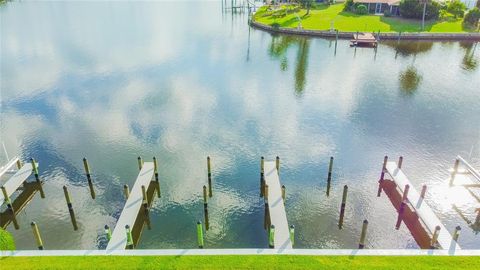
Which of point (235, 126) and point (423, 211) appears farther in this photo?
point (235, 126)

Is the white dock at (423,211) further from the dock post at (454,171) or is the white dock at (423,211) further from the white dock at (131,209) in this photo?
the white dock at (131,209)

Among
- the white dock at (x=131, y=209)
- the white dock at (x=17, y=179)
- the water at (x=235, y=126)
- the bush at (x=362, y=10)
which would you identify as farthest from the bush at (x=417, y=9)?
the white dock at (x=17, y=179)

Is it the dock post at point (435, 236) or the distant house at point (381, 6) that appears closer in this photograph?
the dock post at point (435, 236)

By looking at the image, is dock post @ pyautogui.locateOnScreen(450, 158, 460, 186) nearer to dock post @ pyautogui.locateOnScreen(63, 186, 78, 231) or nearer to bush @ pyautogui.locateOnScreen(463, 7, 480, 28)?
dock post @ pyautogui.locateOnScreen(63, 186, 78, 231)

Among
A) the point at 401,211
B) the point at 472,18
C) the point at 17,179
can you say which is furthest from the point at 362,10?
the point at 17,179

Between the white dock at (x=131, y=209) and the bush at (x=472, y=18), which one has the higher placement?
the bush at (x=472, y=18)

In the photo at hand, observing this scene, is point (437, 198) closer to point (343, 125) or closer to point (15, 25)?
point (343, 125)

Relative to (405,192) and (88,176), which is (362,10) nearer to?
(405,192)

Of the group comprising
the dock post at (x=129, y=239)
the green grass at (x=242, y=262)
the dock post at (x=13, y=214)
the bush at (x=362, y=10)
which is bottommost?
the dock post at (x=13, y=214)
